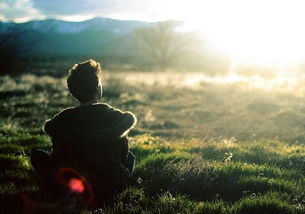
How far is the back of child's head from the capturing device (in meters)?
4.59

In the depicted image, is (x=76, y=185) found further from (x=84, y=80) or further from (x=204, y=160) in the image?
(x=204, y=160)

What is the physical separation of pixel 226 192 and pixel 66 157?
7.13 feet

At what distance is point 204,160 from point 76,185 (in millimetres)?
2449

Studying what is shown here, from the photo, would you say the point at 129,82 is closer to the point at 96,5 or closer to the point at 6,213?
the point at 96,5

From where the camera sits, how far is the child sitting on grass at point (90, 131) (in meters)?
4.64

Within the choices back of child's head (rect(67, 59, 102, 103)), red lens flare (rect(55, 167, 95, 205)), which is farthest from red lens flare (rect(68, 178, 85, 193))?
back of child's head (rect(67, 59, 102, 103))

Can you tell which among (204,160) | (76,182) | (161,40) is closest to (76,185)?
(76,182)

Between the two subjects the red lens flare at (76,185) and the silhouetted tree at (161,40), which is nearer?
the red lens flare at (76,185)

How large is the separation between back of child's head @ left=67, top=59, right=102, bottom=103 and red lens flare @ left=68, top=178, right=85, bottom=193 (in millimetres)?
1036

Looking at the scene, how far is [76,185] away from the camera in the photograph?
489cm

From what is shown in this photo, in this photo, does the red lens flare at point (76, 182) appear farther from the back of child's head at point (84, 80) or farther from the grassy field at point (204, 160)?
the back of child's head at point (84, 80)

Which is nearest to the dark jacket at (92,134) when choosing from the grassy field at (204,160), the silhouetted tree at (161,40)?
the grassy field at (204,160)

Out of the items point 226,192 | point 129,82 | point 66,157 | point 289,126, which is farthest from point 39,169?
point 129,82

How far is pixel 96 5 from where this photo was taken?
6461 mm
